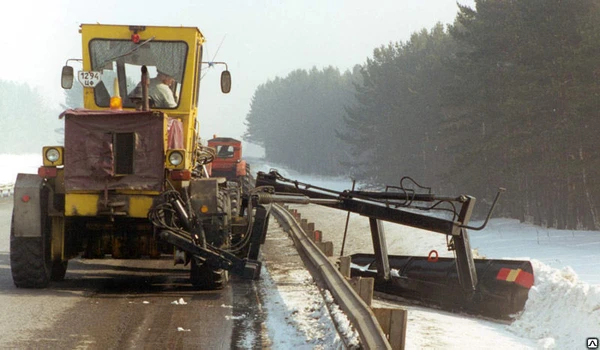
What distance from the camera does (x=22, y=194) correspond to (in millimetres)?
9586

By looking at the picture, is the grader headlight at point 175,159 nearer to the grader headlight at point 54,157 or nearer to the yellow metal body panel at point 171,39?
the grader headlight at point 54,157

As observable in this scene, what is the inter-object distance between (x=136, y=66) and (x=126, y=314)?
165 inches

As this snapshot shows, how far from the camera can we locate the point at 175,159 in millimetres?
9727

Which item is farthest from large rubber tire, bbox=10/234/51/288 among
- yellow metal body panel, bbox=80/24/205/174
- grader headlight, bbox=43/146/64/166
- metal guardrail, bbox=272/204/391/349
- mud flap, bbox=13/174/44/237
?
metal guardrail, bbox=272/204/391/349

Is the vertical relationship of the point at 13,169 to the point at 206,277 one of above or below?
above

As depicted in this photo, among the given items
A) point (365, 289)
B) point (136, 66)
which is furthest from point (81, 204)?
point (365, 289)

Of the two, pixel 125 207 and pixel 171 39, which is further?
pixel 171 39

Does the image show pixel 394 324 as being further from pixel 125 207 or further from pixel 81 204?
pixel 81 204

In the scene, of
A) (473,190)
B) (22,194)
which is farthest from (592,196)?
(22,194)

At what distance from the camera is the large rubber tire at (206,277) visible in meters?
10.2

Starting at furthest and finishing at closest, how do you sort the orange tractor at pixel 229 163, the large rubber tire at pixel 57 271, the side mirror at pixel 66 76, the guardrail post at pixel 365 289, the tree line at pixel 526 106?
the orange tractor at pixel 229 163 < the tree line at pixel 526 106 < the side mirror at pixel 66 76 < the large rubber tire at pixel 57 271 < the guardrail post at pixel 365 289

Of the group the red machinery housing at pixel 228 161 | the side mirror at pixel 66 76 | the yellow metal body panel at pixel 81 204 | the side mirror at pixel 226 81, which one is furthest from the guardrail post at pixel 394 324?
the red machinery housing at pixel 228 161

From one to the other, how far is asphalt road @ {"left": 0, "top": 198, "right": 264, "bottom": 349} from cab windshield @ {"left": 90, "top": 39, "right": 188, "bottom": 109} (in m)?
2.57

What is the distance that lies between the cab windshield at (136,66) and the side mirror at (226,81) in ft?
2.09
